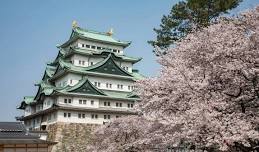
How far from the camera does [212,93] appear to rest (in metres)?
17.0

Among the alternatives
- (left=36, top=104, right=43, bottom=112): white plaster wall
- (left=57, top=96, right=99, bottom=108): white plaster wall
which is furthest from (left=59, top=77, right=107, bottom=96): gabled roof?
(left=36, top=104, right=43, bottom=112): white plaster wall

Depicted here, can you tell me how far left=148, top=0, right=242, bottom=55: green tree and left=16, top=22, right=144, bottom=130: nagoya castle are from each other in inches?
647

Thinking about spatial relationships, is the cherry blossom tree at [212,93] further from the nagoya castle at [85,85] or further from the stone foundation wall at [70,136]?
the stone foundation wall at [70,136]

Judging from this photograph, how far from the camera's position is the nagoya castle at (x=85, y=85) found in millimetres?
53500

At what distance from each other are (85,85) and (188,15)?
24.3 meters

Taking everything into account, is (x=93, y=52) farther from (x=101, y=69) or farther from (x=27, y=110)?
(x=27, y=110)

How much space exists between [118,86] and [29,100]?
17.6 m

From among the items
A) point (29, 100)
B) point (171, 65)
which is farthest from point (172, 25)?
point (29, 100)

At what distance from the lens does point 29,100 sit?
65438mm

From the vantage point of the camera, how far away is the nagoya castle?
53500mm

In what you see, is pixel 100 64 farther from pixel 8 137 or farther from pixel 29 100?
pixel 8 137

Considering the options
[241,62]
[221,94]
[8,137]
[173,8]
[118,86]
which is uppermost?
[173,8]

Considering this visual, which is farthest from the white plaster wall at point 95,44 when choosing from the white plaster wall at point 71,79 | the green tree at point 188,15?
the green tree at point 188,15

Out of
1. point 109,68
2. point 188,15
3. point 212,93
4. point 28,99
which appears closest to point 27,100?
point 28,99
